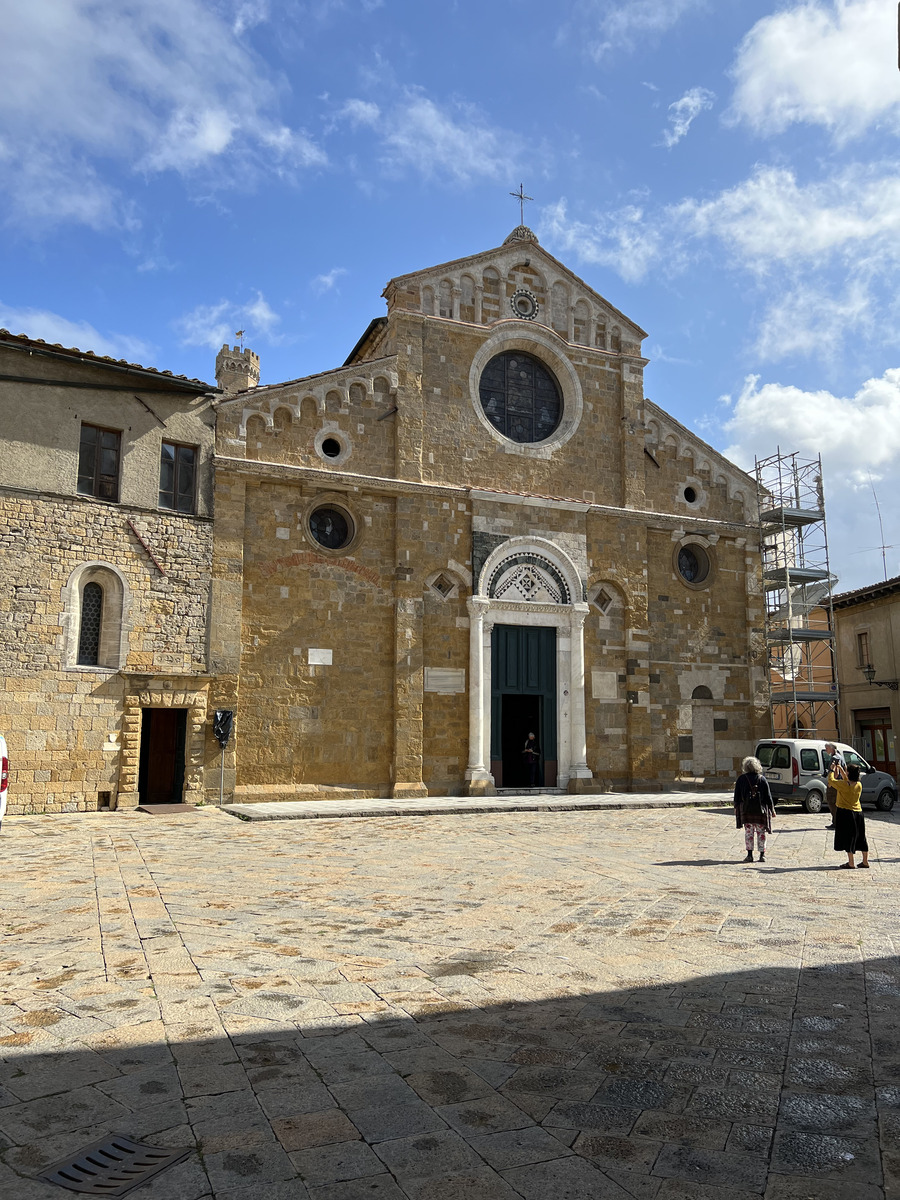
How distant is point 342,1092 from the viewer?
4.10 meters

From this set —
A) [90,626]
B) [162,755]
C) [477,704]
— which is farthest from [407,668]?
[90,626]

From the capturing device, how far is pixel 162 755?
60.1 ft

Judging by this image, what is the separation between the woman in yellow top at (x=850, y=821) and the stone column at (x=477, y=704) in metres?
9.74

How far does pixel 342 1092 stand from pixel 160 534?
15.2 metres

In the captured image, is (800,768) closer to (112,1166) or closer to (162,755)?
(162,755)

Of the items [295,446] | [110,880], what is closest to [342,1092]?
[110,880]

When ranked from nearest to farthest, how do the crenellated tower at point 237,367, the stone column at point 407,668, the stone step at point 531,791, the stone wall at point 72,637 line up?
the stone wall at point 72,637
the stone column at point 407,668
the stone step at point 531,791
the crenellated tower at point 237,367

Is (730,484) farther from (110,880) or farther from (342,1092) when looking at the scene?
(342,1092)

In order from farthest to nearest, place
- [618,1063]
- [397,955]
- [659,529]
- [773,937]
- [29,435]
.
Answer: [659,529] < [29,435] < [773,937] < [397,955] < [618,1063]

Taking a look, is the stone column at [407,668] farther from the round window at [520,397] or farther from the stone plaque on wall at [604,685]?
the stone plaque on wall at [604,685]

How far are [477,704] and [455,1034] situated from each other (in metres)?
15.6

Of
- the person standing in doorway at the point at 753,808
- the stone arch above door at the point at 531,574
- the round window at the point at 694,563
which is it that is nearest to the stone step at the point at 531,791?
the stone arch above door at the point at 531,574

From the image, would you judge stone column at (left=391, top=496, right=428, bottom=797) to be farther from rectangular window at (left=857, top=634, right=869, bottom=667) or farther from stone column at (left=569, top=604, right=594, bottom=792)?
rectangular window at (left=857, top=634, right=869, bottom=667)

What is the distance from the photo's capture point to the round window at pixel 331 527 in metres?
20.0
